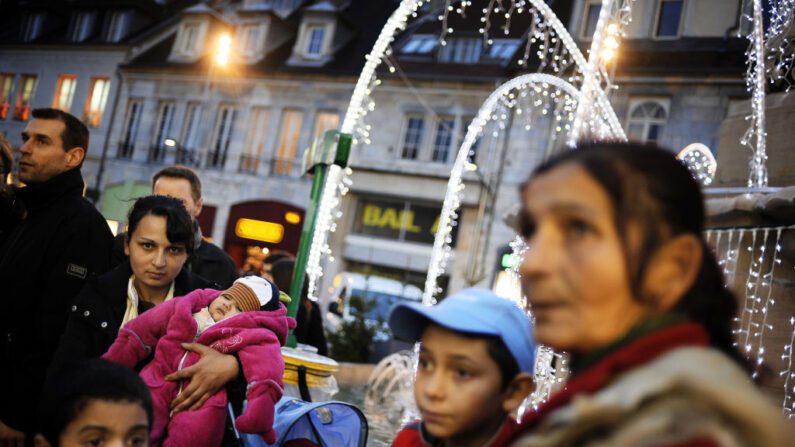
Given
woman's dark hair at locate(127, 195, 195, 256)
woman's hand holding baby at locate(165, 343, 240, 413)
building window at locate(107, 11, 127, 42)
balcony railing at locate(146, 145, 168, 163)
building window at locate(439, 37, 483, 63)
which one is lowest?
woman's hand holding baby at locate(165, 343, 240, 413)

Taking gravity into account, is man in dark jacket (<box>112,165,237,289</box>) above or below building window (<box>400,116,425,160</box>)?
below

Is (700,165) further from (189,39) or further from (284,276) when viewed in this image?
(189,39)

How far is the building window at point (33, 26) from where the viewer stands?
111 ft

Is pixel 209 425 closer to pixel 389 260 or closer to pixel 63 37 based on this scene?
pixel 389 260

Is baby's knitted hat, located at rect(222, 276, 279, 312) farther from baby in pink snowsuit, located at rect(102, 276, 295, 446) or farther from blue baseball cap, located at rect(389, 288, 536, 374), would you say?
blue baseball cap, located at rect(389, 288, 536, 374)

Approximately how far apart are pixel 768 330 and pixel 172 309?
15.7ft

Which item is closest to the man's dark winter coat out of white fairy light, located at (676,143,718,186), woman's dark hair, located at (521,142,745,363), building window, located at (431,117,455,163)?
woman's dark hair, located at (521,142,745,363)

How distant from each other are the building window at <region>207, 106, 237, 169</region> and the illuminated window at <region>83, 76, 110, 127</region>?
20.0ft

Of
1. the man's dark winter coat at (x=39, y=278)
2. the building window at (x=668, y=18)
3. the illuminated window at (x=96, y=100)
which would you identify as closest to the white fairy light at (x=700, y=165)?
the man's dark winter coat at (x=39, y=278)

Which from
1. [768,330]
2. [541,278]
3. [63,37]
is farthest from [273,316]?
[63,37]

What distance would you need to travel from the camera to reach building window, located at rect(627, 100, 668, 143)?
66.0 ft

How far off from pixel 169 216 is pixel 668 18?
2087 cm

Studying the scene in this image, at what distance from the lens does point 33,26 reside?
33.9 m

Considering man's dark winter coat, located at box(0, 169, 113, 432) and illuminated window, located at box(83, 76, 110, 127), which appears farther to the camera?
illuminated window, located at box(83, 76, 110, 127)
